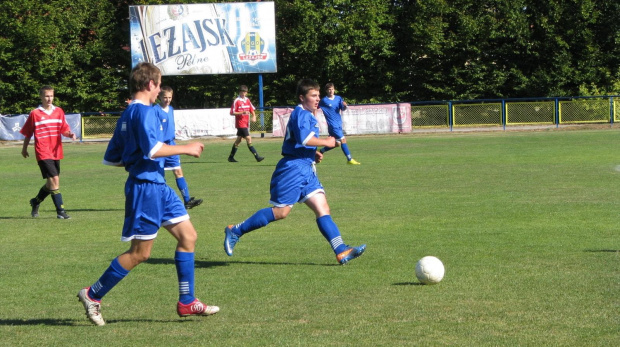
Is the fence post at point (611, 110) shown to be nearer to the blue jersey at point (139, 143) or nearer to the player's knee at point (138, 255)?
the blue jersey at point (139, 143)

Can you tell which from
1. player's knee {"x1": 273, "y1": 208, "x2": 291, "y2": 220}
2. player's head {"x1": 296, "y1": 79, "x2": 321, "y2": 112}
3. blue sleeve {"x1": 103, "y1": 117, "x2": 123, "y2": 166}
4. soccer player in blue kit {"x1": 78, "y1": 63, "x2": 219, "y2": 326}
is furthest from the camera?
player's knee {"x1": 273, "y1": 208, "x2": 291, "y2": 220}

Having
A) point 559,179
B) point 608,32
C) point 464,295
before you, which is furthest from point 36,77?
point 464,295

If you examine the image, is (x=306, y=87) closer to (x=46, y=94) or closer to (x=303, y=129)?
(x=303, y=129)

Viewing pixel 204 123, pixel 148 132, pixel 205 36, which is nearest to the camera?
pixel 148 132

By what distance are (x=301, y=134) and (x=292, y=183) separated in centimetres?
48

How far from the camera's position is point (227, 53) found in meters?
36.8

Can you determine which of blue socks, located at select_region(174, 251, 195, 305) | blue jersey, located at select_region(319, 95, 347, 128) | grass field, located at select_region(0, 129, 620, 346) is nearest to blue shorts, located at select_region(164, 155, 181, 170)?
grass field, located at select_region(0, 129, 620, 346)

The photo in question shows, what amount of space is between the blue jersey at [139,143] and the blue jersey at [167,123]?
153 millimetres

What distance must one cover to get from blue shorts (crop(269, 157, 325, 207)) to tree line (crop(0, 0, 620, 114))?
110 feet

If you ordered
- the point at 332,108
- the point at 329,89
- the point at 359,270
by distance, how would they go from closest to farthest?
1. the point at 359,270
2. the point at 329,89
3. the point at 332,108

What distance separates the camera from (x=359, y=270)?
7.32 m

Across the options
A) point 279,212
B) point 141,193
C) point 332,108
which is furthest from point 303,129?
point 332,108

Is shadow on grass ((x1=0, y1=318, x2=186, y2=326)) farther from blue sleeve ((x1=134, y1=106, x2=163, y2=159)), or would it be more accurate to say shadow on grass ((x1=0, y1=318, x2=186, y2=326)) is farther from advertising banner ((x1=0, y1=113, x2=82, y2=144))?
advertising banner ((x1=0, y1=113, x2=82, y2=144))

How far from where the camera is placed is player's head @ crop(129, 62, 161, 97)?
5.47m
